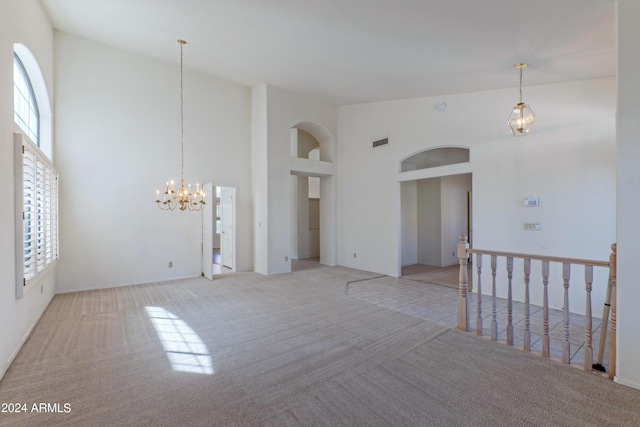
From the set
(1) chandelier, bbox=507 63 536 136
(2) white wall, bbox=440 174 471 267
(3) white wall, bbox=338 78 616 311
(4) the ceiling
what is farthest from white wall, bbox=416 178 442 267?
(1) chandelier, bbox=507 63 536 136


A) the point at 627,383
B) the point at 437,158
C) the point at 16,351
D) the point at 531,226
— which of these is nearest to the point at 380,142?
the point at 437,158

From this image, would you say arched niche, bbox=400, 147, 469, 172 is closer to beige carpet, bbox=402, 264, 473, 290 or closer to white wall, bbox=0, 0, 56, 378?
beige carpet, bbox=402, 264, 473, 290

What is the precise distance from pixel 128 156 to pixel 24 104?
1.73 metres

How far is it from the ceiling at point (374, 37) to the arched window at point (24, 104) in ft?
3.83

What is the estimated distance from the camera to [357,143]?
24.4ft

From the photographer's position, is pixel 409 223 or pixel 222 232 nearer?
pixel 222 232

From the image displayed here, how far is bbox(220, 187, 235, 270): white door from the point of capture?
7.12 metres

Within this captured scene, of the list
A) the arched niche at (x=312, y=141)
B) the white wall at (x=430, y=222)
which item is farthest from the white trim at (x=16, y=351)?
the white wall at (x=430, y=222)

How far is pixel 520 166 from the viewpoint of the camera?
15.7 ft

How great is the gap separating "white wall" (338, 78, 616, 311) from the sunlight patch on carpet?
14.5ft

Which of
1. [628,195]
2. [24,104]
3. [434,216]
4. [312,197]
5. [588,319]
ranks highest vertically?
[24,104]

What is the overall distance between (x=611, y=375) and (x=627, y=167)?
1641 millimetres

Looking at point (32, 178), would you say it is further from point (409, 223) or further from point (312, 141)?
point (409, 223)

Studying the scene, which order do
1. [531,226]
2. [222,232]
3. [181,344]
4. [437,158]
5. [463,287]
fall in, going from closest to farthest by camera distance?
[181,344] → [463,287] → [531,226] → [437,158] → [222,232]
